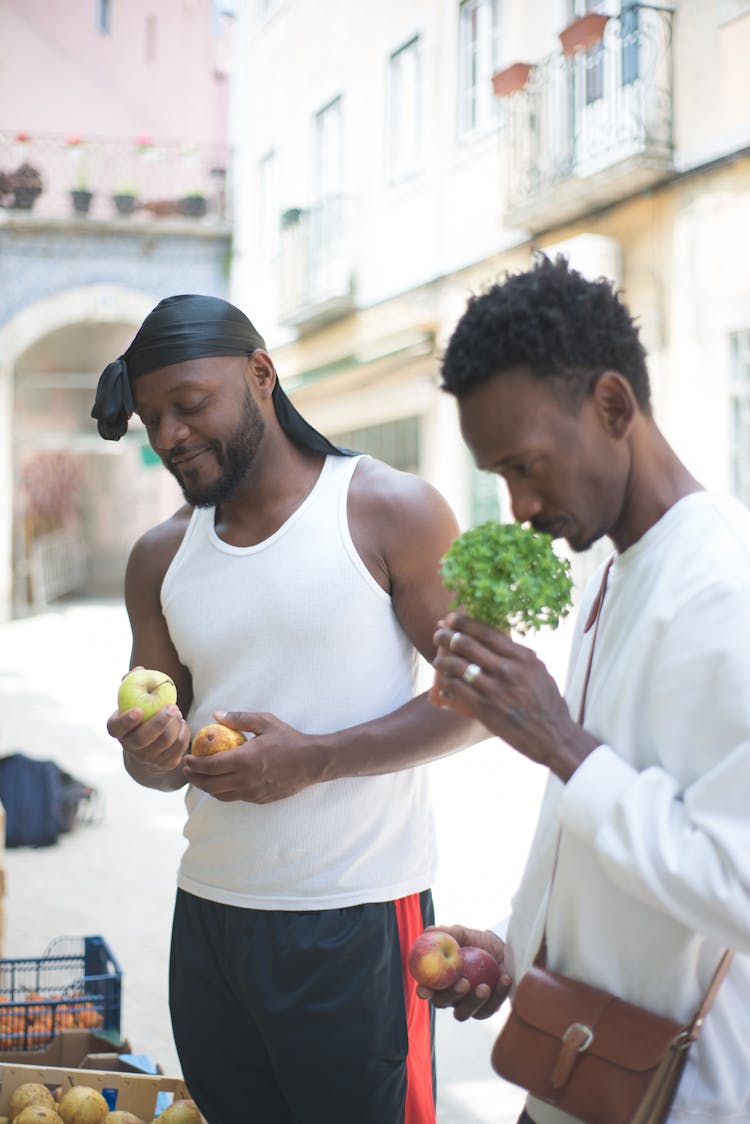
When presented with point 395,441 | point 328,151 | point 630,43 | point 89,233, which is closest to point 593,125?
point 630,43

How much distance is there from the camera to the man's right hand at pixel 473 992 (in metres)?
1.81

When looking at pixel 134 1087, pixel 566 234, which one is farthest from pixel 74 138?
pixel 134 1087

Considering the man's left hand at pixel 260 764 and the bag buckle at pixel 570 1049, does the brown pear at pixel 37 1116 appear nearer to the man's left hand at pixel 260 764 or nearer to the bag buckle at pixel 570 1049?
the man's left hand at pixel 260 764

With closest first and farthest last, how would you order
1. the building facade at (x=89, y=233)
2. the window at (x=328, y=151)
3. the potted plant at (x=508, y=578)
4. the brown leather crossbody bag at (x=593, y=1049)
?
the brown leather crossbody bag at (x=593, y=1049) → the potted plant at (x=508, y=578) → the window at (x=328, y=151) → the building facade at (x=89, y=233)

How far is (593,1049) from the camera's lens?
150 centimetres

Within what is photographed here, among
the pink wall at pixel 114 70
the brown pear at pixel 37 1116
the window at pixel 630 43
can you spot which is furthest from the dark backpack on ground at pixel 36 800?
the pink wall at pixel 114 70

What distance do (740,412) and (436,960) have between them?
887 centimetres

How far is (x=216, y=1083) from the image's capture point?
2293 mm

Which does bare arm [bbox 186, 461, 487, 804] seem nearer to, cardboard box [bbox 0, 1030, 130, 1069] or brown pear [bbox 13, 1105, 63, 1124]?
brown pear [bbox 13, 1105, 63, 1124]

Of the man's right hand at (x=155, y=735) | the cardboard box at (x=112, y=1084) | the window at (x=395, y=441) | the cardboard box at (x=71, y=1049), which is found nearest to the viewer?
the man's right hand at (x=155, y=735)

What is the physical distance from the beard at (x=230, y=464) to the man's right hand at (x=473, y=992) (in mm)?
942

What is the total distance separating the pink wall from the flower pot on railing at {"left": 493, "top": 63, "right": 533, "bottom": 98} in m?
14.5

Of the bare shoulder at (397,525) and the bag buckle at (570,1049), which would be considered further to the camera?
the bare shoulder at (397,525)

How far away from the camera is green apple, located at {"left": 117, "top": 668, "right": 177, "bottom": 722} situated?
2.26 m
